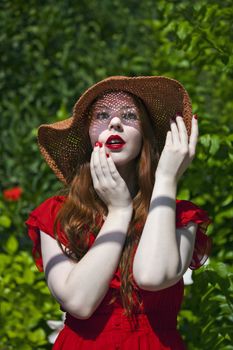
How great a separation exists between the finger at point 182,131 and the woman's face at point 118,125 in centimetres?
13

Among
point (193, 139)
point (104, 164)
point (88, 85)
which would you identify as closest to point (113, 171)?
point (104, 164)

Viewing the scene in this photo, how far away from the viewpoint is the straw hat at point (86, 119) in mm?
2789

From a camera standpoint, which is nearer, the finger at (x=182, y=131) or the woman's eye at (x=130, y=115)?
the finger at (x=182, y=131)

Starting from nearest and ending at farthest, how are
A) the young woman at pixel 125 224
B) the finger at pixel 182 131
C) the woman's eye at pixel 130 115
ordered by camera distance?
1. the young woman at pixel 125 224
2. the finger at pixel 182 131
3. the woman's eye at pixel 130 115

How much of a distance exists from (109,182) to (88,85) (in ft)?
13.3

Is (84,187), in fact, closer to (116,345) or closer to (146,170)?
(146,170)

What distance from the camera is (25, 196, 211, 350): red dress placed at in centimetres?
263

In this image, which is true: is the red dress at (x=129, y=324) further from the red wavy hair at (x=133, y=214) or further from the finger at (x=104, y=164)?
the finger at (x=104, y=164)

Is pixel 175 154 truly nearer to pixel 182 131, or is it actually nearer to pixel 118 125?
pixel 182 131

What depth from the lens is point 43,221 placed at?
8.94 ft

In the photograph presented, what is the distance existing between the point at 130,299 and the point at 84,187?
0.39 metres

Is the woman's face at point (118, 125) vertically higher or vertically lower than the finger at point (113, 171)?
higher

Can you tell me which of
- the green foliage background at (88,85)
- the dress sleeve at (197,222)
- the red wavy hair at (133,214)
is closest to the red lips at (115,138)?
the red wavy hair at (133,214)

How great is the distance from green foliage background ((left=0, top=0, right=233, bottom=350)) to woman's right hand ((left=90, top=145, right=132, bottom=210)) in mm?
575
